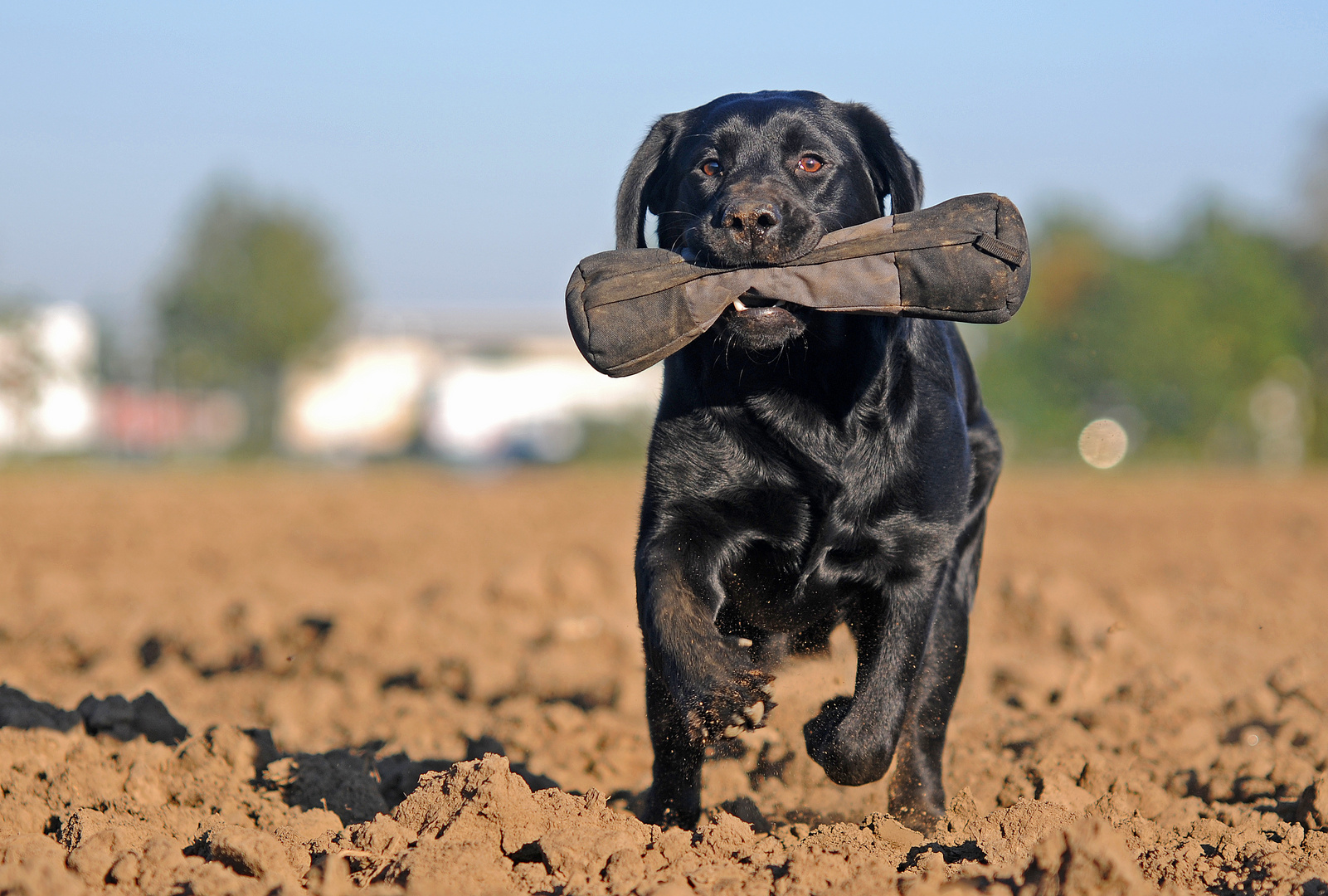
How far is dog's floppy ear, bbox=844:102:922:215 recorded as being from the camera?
4.05 m

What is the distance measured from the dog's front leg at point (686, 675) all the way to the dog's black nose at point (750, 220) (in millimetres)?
840

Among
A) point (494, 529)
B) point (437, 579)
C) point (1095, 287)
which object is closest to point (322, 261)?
point (1095, 287)

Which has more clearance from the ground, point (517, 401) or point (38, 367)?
point (38, 367)

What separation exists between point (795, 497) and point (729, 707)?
2.23 ft

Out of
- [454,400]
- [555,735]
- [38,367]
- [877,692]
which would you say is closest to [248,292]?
[454,400]

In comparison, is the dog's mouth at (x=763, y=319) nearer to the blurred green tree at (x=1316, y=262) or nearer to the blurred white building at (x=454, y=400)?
the blurred white building at (x=454, y=400)

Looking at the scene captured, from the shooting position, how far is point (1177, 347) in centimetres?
4338

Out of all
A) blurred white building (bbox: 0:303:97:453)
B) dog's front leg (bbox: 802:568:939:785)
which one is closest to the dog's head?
dog's front leg (bbox: 802:568:939:785)

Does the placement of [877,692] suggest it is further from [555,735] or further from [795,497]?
[555,735]

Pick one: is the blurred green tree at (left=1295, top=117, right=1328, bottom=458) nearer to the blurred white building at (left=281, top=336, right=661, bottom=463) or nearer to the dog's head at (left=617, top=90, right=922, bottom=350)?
the blurred white building at (left=281, top=336, right=661, bottom=463)

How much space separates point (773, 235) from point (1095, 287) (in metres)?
52.1

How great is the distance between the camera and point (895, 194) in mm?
4121

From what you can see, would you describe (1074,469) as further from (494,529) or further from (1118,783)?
(1118,783)

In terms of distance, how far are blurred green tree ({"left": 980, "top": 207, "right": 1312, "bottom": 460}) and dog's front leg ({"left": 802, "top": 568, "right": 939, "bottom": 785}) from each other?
33174 mm
